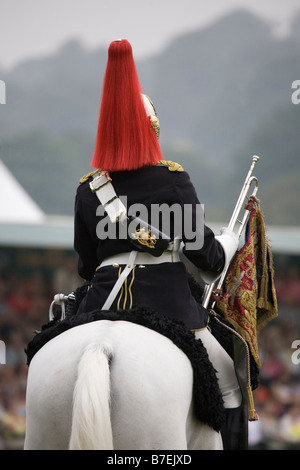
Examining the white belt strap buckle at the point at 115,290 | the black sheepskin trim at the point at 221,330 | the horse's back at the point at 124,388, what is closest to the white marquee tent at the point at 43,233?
the black sheepskin trim at the point at 221,330

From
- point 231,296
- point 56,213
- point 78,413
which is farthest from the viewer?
point 56,213

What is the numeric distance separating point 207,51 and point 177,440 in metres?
45.4

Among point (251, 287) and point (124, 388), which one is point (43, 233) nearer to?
point (251, 287)

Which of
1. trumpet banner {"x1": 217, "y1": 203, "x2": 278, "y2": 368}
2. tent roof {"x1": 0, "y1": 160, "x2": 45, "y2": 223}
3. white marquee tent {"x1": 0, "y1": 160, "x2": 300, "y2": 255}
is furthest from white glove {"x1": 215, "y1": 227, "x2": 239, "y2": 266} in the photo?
tent roof {"x1": 0, "y1": 160, "x2": 45, "y2": 223}

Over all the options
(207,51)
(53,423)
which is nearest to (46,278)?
(53,423)

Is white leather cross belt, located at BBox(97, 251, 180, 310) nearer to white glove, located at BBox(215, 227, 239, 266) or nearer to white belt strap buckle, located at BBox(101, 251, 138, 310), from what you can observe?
white belt strap buckle, located at BBox(101, 251, 138, 310)

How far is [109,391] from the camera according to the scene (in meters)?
2.65

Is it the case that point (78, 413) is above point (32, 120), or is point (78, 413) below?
below

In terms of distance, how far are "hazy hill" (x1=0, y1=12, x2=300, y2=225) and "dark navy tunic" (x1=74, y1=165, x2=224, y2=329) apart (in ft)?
82.8

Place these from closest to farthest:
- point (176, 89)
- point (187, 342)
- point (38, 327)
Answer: point (187, 342), point (38, 327), point (176, 89)

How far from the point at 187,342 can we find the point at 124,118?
0.93 meters

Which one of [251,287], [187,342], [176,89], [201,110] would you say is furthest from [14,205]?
[176,89]

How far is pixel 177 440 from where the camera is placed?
9.10 ft
